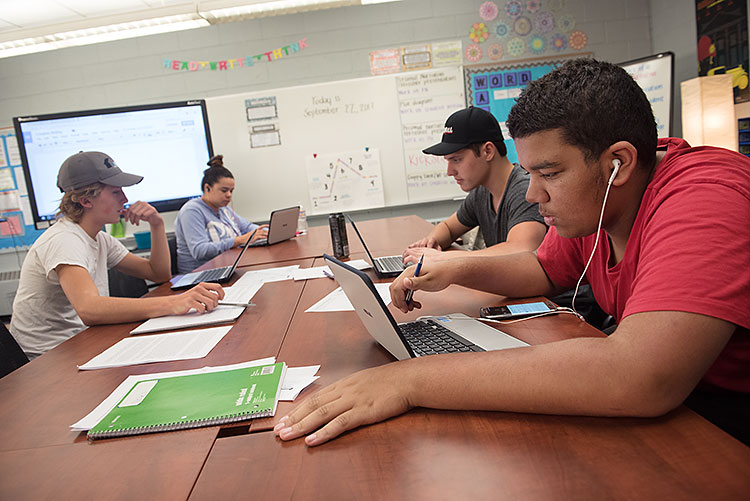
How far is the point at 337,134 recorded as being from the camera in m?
4.43

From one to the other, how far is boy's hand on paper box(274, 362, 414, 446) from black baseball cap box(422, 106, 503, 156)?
1517 mm

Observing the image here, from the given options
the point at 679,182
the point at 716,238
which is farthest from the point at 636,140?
the point at 716,238

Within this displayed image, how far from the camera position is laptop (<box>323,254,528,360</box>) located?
82cm

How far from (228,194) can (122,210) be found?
1.44 m

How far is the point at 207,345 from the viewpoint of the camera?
1178mm

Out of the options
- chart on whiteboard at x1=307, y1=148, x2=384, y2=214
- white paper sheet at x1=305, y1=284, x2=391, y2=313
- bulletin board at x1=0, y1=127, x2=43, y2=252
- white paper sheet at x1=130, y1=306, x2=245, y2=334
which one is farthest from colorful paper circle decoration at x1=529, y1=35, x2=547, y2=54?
bulletin board at x1=0, y1=127, x2=43, y2=252

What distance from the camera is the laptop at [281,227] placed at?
9.72 ft

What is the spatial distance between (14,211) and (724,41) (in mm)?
5923

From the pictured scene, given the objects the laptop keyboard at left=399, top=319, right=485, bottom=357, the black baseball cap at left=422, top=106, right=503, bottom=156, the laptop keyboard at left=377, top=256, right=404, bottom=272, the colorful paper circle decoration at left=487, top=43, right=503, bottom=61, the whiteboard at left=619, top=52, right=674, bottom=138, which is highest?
the colorful paper circle decoration at left=487, top=43, right=503, bottom=61

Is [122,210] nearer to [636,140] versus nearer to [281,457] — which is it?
[281,457]

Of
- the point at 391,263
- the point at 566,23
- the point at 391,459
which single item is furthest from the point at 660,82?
the point at 391,459

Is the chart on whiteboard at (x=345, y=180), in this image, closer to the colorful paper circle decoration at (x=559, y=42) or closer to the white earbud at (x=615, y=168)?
the colorful paper circle decoration at (x=559, y=42)

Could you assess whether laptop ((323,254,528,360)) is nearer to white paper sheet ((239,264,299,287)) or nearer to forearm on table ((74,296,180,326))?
forearm on table ((74,296,180,326))

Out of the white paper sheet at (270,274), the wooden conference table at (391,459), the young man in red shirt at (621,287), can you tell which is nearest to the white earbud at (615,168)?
the young man in red shirt at (621,287)
